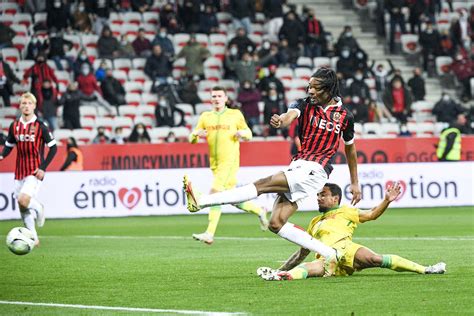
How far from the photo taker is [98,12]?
3350 centimetres

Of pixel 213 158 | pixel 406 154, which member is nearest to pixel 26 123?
pixel 213 158

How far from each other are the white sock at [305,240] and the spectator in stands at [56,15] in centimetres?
2183

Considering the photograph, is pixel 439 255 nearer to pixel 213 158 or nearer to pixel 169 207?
pixel 213 158

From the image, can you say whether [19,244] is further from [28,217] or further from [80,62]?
[80,62]

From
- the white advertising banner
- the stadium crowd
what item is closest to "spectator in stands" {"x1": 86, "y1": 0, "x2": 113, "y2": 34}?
the stadium crowd

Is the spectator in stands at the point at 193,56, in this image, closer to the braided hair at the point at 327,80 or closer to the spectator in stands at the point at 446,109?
the spectator in stands at the point at 446,109

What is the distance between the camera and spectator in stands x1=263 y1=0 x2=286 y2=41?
35406mm

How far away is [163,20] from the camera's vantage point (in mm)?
33844

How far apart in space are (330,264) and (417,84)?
23817mm

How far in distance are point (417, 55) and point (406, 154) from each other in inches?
320

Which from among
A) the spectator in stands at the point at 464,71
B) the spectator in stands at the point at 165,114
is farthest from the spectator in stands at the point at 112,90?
the spectator in stands at the point at 464,71

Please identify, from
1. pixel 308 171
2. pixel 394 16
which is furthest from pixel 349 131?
pixel 394 16

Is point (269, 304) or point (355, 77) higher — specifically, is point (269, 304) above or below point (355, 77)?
above

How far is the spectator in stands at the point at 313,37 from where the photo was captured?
1385 inches
